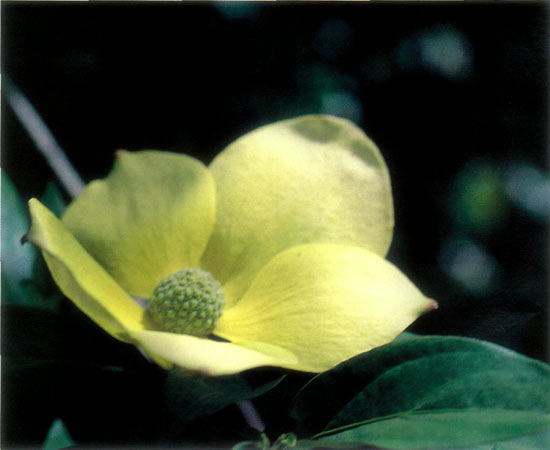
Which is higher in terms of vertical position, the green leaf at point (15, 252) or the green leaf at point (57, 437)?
the green leaf at point (15, 252)

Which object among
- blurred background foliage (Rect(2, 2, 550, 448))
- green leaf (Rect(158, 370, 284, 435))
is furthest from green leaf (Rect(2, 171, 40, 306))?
green leaf (Rect(158, 370, 284, 435))

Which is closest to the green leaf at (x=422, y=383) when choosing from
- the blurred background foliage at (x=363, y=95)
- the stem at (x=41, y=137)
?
the blurred background foliage at (x=363, y=95)

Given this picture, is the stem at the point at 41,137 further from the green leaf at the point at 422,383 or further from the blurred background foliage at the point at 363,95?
the green leaf at the point at 422,383

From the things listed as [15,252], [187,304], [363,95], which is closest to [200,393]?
[187,304]

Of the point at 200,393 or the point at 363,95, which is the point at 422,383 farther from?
the point at 363,95

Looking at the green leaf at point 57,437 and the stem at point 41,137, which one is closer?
the green leaf at point 57,437
